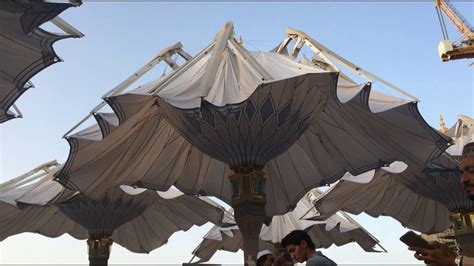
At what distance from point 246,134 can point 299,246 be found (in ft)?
25.0

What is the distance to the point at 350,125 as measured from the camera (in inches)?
621

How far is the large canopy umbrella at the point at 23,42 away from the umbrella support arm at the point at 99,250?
379 inches

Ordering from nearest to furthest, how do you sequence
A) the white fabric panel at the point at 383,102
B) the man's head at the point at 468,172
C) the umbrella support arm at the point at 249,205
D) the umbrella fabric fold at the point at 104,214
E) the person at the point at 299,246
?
the man's head at the point at 468,172, the person at the point at 299,246, the umbrella support arm at the point at 249,205, the white fabric panel at the point at 383,102, the umbrella fabric fold at the point at 104,214

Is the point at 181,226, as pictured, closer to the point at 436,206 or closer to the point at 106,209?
the point at 106,209

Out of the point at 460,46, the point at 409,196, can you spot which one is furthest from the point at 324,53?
the point at 460,46

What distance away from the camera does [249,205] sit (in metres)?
12.3

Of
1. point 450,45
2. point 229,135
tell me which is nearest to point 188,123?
point 229,135

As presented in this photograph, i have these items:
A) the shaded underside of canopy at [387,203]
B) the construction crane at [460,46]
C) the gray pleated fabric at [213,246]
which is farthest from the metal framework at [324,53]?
the construction crane at [460,46]

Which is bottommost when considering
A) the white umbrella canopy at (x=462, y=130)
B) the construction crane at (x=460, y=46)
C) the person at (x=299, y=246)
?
the person at (x=299, y=246)

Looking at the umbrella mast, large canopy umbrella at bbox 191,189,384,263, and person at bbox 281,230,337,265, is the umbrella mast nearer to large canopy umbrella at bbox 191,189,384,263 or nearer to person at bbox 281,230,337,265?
person at bbox 281,230,337,265

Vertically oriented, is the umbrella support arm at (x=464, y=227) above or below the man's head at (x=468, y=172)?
above

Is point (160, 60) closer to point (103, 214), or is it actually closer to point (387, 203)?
point (103, 214)

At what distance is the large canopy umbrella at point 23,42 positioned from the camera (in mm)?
8352

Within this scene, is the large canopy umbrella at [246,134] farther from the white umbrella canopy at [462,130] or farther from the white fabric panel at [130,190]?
the white umbrella canopy at [462,130]
